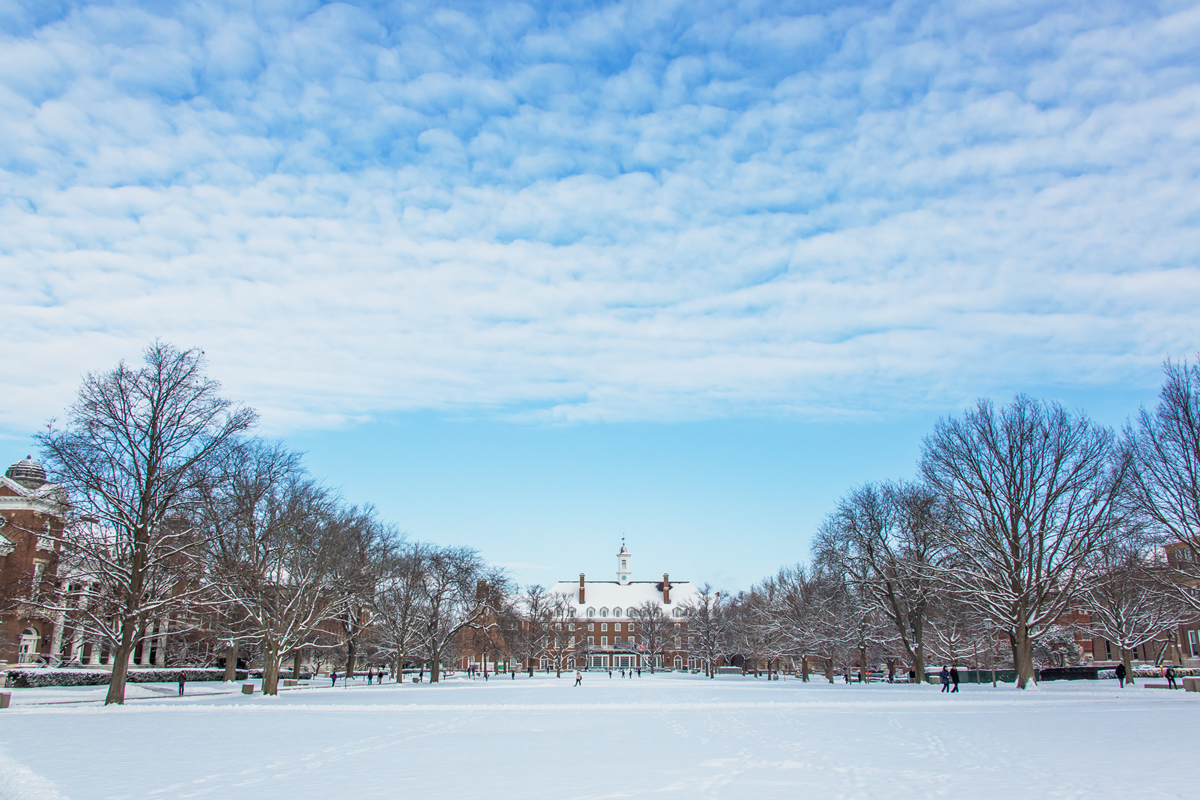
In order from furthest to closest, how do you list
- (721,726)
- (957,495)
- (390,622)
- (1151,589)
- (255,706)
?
(390,622), (1151,589), (957,495), (255,706), (721,726)

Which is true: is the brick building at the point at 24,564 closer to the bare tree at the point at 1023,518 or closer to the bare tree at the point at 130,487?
the bare tree at the point at 130,487

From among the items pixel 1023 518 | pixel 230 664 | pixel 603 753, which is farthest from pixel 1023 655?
pixel 230 664

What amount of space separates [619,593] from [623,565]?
757 cm

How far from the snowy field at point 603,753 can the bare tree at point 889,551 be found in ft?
69.3

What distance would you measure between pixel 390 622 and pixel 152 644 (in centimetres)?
2655

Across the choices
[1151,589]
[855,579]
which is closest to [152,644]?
[855,579]

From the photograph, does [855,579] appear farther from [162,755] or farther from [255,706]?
[162,755]

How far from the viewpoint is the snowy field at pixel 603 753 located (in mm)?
11797

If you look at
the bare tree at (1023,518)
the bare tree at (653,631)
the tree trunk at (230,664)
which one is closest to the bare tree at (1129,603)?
the bare tree at (1023,518)

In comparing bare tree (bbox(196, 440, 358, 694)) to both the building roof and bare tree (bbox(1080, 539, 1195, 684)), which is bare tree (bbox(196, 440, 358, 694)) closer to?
the building roof

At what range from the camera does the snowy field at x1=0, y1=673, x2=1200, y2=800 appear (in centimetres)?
1180

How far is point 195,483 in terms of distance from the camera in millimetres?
32531

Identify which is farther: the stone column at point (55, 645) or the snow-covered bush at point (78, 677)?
the stone column at point (55, 645)

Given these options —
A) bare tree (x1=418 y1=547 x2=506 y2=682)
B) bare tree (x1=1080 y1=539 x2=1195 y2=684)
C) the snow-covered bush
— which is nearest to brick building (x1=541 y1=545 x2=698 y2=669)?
bare tree (x1=418 y1=547 x2=506 y2=682)
